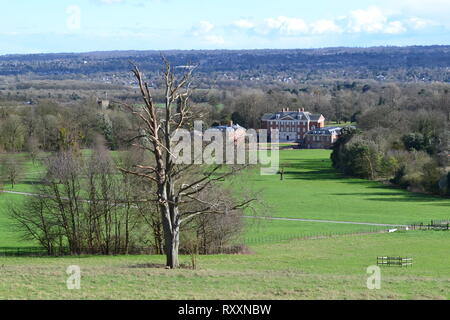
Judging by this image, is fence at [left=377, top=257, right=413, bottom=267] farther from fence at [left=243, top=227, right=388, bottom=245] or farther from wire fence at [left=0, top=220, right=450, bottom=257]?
fence at [left=243, top=227, right=388, bottom=245]

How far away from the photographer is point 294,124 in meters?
127

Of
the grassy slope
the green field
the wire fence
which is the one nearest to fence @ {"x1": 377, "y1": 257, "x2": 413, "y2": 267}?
the green field

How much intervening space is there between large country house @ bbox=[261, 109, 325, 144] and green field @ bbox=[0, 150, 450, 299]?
59773mm

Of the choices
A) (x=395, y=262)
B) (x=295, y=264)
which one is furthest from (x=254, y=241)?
(x=395, y=262)

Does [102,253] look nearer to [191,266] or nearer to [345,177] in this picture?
[191,266]

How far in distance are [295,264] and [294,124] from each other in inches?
3961

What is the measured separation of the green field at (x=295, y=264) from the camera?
56.4ft

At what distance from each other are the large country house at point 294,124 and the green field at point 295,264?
59.8m

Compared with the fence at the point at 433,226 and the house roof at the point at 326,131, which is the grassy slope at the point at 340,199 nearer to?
the fence at the point at 433,226

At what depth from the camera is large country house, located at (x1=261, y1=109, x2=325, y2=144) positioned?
414ft

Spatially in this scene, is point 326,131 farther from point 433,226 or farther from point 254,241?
point 254,241
